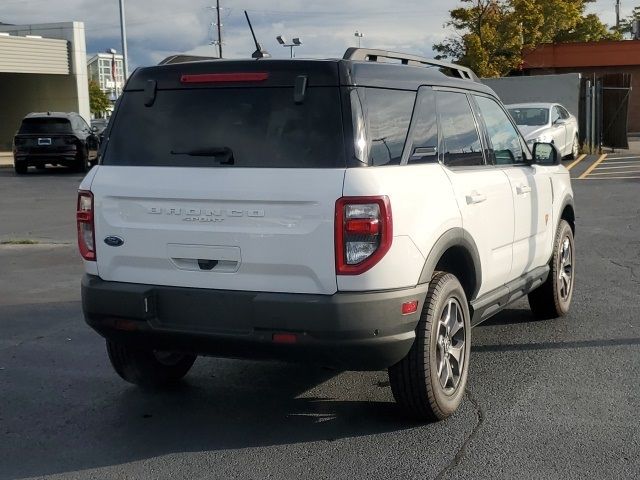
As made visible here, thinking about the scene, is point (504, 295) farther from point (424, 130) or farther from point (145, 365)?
point (145, 365)

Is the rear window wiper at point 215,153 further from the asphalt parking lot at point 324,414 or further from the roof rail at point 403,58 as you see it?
the asphalt parking lot at point 324,414

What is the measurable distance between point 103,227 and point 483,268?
2257 mm

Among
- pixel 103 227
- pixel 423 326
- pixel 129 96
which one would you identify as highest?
pixel 129 96

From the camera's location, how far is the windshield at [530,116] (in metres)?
21.4

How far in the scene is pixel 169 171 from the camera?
4.55m

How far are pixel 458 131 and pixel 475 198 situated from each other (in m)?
0.46

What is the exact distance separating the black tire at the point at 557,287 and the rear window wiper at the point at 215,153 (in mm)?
3300

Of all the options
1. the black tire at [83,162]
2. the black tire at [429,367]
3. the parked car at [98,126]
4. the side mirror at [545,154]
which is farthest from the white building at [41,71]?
the black tire at [429,367]

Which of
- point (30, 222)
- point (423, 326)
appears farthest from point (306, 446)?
point (30, 222)

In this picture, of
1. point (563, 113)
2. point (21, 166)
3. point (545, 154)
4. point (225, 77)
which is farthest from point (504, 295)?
A: point (21, 166)

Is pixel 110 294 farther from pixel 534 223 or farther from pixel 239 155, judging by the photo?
pixel 534 223

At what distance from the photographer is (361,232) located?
13.6 ft

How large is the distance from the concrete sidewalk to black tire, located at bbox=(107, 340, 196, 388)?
2592 centimetres

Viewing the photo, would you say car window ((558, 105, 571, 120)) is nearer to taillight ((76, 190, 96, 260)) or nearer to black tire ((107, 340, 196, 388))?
black tire ((107, 340, 196, 388))
